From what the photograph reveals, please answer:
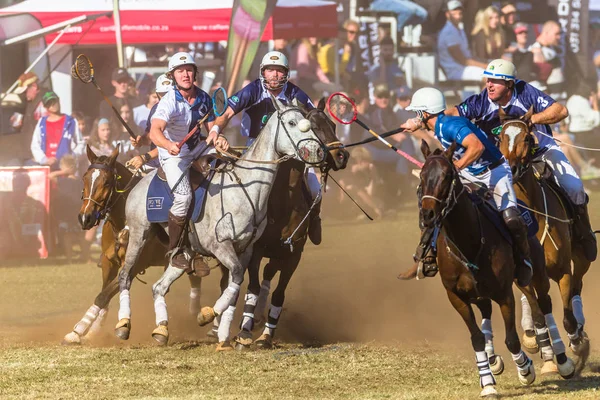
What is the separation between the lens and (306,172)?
521 inches

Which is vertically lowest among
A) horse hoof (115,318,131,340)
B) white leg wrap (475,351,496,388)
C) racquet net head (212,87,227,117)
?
horse hoof (115,318,131,340)

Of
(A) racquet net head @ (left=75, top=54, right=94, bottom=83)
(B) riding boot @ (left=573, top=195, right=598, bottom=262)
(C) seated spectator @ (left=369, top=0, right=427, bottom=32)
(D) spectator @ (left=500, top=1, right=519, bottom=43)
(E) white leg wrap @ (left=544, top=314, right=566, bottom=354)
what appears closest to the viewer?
(E) white leg wrap @ (left=544, top=314, right=566, bottom=354)

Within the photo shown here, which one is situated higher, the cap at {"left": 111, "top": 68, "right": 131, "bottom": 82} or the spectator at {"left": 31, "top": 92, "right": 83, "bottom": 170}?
the cap at {"left": 111, "top": 68, "right": 131, "bottom": 82}

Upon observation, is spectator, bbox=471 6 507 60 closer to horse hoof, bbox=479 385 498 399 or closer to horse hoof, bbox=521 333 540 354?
horse hoof, bbox=521 333 540 354

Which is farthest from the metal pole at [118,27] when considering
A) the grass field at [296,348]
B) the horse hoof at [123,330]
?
the horse hoof at [123,330]

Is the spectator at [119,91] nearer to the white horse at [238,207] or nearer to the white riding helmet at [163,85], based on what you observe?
the white riding helmet at [163,85]

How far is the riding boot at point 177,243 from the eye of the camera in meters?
12.3

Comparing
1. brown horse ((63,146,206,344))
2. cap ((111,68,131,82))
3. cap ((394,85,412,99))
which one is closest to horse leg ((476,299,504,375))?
brown horse ((63,146,206,344))

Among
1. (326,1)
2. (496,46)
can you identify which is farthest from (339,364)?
(496,46)

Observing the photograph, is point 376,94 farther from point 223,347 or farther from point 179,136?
point 223,347

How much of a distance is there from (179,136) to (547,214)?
13.7 ft

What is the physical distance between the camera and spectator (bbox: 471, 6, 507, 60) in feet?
86.7

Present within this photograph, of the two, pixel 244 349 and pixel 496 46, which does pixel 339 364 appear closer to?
pixel 244 349

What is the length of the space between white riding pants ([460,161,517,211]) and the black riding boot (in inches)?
4.0
